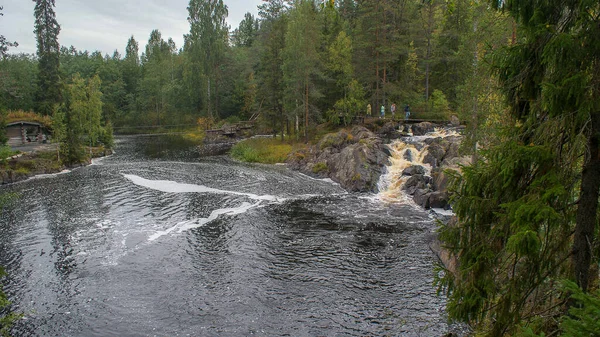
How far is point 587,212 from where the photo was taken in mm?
5684

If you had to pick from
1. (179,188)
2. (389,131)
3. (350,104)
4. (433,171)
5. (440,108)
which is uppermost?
(350,104)

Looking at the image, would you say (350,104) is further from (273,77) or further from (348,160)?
(348,160)

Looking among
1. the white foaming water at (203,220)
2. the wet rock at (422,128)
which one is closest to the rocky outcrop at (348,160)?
the wet rock at (422,128)

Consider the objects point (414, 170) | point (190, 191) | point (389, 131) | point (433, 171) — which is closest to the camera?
point (433, 171)

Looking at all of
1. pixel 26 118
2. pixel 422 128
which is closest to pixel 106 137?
pixel 26 118

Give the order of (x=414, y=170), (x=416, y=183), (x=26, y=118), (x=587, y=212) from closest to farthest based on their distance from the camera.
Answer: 1. (x=587, y=212)
2. (x=416, y=183)
3. (x=414, y=170)
4. (x=26, y=118)

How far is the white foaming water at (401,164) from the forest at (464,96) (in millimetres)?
5111

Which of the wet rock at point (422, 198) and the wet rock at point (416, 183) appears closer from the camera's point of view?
the wet rock at point (422, 198)

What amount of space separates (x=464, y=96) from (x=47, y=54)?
216 ft

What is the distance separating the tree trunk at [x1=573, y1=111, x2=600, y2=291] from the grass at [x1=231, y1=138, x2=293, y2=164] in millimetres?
38023

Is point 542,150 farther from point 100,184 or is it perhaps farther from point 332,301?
point 100,184

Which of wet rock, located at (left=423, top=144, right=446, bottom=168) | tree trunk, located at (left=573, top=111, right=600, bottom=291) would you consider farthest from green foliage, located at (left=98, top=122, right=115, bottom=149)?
tree trunk, located at (left=573, top=111, right=600, bottom=291)

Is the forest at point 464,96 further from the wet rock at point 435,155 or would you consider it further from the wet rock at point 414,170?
the wet rock at point 414,170

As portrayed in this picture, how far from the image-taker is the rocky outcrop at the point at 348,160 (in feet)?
99.3
